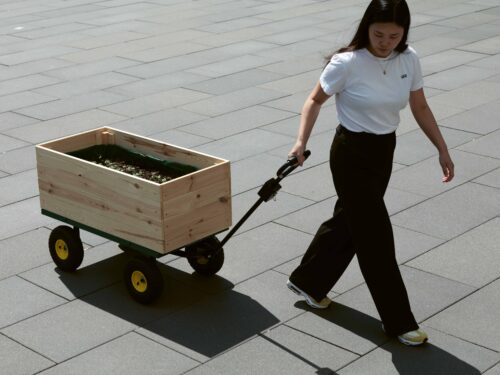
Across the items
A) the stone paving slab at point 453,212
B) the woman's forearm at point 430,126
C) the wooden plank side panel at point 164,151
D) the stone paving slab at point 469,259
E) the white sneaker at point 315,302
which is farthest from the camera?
the stone paving slab at point 453,212

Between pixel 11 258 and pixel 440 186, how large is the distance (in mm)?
3545

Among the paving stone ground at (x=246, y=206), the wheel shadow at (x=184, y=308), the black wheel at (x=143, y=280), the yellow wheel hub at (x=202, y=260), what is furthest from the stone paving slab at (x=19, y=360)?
the yellow wheel hub at (x=202, y=260)

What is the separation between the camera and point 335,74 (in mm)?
5551

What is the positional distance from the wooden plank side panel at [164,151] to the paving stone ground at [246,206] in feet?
2.52

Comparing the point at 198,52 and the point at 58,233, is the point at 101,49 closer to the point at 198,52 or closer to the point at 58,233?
the point at 198,52

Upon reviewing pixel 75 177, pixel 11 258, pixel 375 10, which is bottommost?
pixel 11 258

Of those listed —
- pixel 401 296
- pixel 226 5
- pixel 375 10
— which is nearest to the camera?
pixel 375 10

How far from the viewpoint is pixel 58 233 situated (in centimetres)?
668

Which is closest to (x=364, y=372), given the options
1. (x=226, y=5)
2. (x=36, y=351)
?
(x=36, y=351)

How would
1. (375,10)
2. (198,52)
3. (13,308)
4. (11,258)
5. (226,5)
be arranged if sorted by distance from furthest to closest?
(226,5), (198,52), (11,258), (13,308), (375,10)

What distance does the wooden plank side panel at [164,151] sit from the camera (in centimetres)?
641

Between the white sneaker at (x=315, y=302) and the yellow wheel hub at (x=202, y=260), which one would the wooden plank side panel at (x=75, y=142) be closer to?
the yellow wheel hub at (x=202, y=260)

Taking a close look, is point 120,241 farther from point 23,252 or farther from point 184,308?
point 23,252

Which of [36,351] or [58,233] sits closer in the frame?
[36,351]
